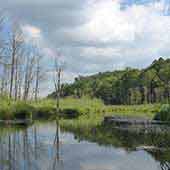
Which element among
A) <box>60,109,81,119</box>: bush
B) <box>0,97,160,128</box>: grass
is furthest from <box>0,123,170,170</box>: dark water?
<box>60,109,81,119</box>: bush

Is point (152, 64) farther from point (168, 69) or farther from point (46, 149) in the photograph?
point (46, 149)

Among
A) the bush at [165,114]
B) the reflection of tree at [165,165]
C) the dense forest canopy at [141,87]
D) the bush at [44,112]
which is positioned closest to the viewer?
the reflection of tree at [165,165]

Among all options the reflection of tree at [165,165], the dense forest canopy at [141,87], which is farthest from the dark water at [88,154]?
the dense forest canopy at [141,87]

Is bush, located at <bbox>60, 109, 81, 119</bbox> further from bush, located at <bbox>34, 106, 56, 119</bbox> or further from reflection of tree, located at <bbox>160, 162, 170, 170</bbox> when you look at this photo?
reflection of tree, located at <bbox>160, 162, 170, 170</bbox>

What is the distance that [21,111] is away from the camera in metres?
50.0

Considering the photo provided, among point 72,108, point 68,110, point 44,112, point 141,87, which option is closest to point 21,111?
point 44,112

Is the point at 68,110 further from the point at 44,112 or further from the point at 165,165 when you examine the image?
the point at 165,165

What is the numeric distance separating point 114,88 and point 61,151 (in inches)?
3750

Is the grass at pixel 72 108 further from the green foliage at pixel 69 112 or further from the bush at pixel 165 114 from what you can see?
the bush at pixel 165 114

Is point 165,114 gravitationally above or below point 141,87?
below

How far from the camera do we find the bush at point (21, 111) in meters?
49.0

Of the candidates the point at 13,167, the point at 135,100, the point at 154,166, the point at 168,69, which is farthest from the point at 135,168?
the point at 135,100

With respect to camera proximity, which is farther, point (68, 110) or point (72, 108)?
point (68, 110)

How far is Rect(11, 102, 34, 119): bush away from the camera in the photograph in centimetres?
4902
